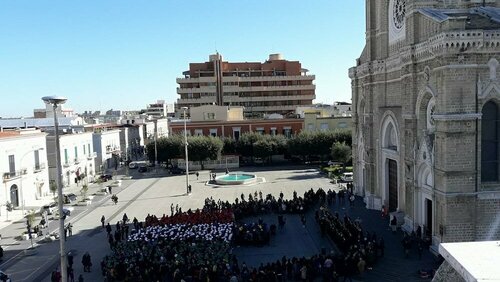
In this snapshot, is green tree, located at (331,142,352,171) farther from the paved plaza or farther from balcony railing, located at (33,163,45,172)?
balcony railing, located at (33,163,45,172)

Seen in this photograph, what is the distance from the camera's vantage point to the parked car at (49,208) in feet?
118

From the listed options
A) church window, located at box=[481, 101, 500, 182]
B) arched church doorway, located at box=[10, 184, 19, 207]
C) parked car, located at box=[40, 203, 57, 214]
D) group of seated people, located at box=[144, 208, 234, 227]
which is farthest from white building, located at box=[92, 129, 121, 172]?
church window, located at box=[481, 101, 500, 182]

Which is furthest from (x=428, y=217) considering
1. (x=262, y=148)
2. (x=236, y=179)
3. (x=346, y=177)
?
(x=262, y=148)

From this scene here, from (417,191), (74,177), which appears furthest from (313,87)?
(417,191)

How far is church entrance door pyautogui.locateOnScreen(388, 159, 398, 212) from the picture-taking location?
30.3 m

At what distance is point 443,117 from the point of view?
21.4 m

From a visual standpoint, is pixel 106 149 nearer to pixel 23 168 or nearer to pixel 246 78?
pixel 23 168

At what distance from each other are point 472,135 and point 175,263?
1434 cm

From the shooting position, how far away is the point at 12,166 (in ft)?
126

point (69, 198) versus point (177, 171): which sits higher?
point (177, 171)

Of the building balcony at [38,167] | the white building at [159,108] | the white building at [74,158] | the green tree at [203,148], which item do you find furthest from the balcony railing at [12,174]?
the white building at [159,108]

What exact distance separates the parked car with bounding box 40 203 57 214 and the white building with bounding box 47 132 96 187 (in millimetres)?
9198

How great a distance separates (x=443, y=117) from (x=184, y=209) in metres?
21.1

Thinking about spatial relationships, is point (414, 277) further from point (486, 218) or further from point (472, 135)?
point (472, 135)
